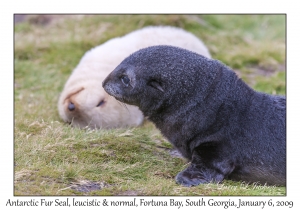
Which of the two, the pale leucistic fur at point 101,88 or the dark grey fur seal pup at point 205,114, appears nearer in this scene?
the dark grey fur seal pup at point 205,114

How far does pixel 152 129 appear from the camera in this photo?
802 cm

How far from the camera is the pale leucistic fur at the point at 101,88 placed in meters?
8.18

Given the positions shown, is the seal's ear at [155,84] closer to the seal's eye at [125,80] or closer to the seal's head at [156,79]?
the seal's head at [156,79]

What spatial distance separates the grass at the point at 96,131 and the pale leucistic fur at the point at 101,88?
30 cm

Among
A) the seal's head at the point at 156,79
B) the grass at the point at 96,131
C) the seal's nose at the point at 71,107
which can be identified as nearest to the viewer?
the grass at the point at 96,131

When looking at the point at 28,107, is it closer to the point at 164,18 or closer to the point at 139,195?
the point at 139,195

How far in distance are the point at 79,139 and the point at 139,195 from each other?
164 centimetres

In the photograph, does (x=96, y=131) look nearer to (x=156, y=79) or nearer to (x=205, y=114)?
(x=156, y=79)

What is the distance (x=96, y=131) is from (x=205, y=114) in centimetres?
163

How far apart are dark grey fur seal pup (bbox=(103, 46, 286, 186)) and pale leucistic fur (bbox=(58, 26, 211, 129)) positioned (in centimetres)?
146

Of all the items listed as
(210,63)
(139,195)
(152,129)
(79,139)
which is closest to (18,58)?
(152,129)

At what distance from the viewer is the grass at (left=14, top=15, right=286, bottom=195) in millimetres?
5383

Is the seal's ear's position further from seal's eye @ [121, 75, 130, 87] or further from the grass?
the grass

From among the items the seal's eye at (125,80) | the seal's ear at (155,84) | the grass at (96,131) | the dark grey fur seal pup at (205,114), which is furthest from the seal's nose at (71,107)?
the seal's ear at (155,84)
